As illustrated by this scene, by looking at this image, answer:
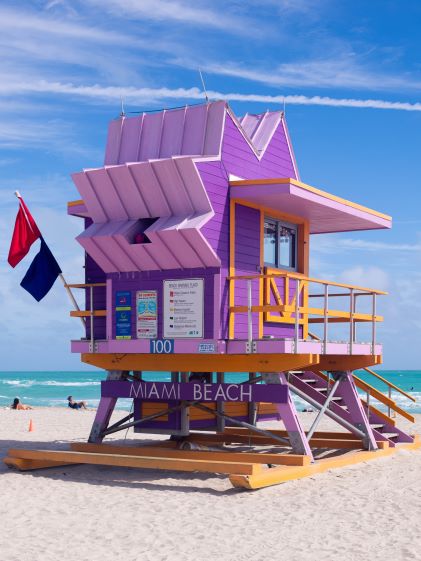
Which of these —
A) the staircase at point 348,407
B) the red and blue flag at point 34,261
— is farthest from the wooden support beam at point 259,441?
the red and blue flag at point 34,261

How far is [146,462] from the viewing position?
15242 millimetres

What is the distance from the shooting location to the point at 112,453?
1705 cm

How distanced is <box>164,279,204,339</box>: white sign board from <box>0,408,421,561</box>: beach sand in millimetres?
2606

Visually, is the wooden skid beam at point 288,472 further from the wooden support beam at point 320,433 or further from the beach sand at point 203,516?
the wooden support beam at point 320,433

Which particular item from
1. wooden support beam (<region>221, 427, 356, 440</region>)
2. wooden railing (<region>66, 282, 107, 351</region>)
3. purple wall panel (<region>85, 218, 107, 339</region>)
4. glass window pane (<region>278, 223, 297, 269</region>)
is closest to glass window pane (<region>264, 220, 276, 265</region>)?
glass window pane (<region>278, 223, 297, 269</region>)

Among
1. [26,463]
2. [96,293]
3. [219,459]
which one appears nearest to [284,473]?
[219,459]

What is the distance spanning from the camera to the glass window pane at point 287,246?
17.7 meters

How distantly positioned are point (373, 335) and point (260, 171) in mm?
4357

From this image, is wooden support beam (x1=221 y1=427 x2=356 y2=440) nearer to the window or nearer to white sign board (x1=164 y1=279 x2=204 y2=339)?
the window

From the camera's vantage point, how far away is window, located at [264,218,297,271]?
56.6 feet

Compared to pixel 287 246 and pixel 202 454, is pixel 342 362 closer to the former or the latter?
pixel 287 246

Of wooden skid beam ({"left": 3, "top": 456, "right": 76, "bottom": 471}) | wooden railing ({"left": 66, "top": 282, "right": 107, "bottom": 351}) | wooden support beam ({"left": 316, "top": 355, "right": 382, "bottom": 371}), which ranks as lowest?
wooden skid beam ({"left": 3, "top": 456, "right": 76, "bottom": 471})

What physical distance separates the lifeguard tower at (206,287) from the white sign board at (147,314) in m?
0.03

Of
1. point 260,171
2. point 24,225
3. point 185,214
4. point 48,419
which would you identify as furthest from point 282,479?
point 48,419
